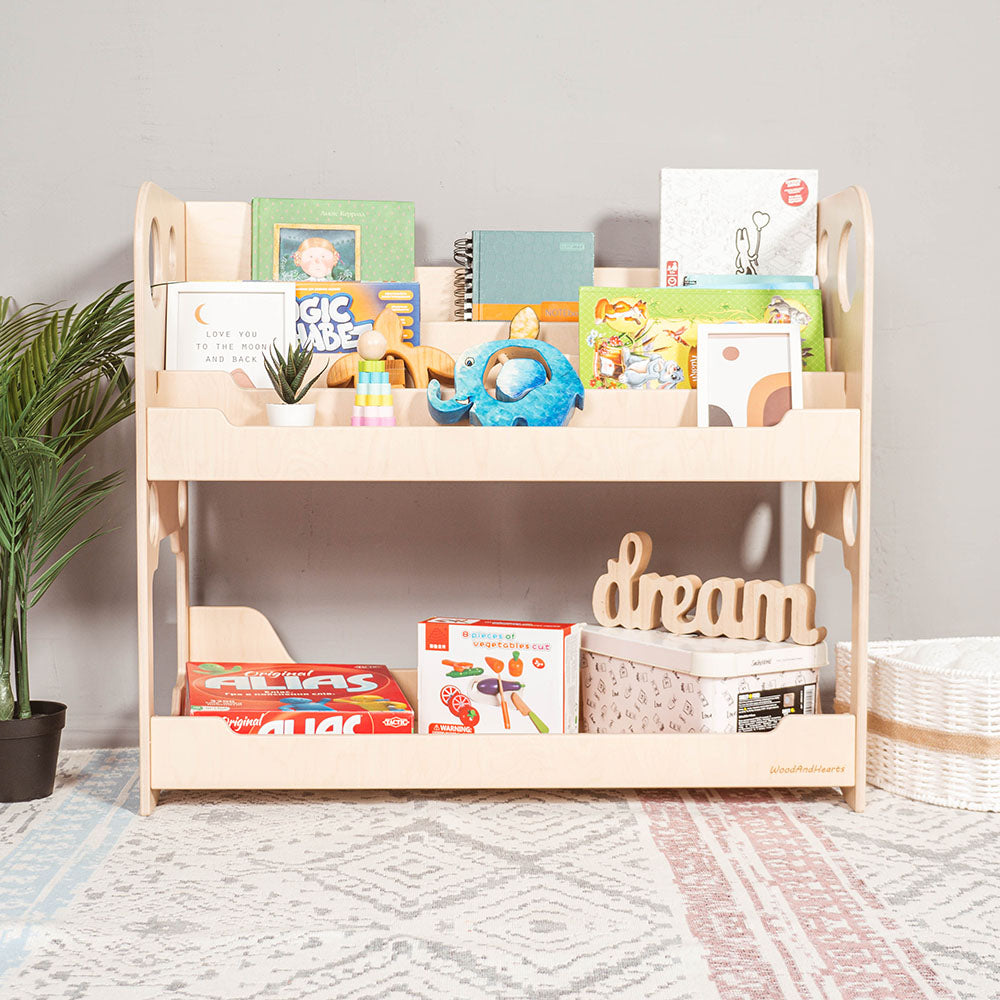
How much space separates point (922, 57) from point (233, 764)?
1819mm

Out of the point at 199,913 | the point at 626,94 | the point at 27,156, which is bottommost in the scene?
the point at 199,913

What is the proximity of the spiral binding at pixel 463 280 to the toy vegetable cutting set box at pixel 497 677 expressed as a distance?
0.58 metres

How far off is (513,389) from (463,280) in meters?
0.38

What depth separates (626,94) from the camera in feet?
6.76

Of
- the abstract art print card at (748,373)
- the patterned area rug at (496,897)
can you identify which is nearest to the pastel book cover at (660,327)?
the abstract art print card at (748,373)

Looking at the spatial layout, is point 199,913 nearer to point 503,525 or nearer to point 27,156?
point 503,525

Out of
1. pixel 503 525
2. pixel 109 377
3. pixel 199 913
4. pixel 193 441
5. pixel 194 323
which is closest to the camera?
pixel 199 913

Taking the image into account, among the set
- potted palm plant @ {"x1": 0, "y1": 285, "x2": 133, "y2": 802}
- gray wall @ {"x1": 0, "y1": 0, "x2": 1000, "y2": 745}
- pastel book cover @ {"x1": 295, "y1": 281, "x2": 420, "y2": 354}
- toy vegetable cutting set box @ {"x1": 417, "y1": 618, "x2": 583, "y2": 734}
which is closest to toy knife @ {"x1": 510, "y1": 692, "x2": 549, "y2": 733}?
toy vegetable cutting set box @ {"x1": 417, "y1": 618, "x2": 583, "y2": 734}

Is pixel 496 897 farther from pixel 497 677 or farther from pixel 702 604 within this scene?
pixel 702 604

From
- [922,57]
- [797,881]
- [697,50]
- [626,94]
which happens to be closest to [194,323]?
[626,94]

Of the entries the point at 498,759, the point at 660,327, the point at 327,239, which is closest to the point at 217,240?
the point at 327,239

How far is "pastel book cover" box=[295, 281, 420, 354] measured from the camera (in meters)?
1.84

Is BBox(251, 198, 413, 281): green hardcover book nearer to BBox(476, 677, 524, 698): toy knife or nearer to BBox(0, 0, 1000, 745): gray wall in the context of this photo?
BBox(0, 0, 1000, 745): gray wall

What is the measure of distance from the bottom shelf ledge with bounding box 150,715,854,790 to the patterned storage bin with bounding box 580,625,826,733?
54mm
